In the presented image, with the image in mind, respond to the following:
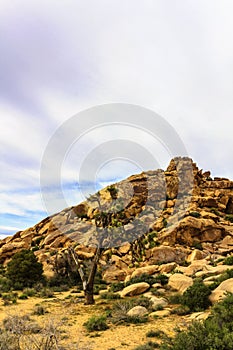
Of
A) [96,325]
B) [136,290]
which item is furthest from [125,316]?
[136,290]

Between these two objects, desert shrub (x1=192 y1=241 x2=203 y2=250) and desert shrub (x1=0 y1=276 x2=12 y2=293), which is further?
desert shrub (x1=192 y1=241 x2=203 y2=250)

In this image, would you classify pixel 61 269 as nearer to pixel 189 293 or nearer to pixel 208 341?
pixel 189 293

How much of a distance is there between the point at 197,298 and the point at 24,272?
17218mm

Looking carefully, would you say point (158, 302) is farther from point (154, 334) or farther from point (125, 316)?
point (154, 334)

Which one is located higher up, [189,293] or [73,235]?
[73,235]

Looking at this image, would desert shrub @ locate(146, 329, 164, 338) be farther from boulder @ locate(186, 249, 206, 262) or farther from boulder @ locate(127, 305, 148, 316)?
boulder @ locate(186, 249, 206, 262)

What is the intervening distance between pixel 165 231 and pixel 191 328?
3006cm

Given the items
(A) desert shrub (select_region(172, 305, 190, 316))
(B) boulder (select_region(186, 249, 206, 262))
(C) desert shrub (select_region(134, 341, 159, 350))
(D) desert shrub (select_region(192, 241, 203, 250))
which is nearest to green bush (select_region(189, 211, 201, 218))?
(D) desert shrub (select_region(192, 241, 203, 250))

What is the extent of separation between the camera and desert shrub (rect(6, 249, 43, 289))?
25.3 metres

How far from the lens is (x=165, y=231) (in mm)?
36844

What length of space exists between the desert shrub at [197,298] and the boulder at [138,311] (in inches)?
78.6

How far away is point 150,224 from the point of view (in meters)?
41.7

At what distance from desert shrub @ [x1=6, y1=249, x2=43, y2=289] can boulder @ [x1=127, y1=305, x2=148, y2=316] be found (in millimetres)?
14087

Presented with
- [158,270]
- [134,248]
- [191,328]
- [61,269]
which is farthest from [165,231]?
[191,328]
